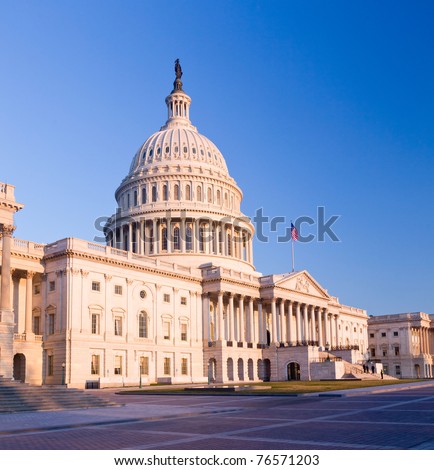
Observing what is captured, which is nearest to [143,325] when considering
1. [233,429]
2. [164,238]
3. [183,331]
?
[183,331]

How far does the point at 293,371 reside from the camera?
108m

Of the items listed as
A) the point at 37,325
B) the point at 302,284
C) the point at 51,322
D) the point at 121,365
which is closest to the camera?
the point at 51,322

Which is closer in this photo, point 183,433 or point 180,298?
point 183,433

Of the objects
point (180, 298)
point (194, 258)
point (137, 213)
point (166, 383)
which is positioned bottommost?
point (166, 383)

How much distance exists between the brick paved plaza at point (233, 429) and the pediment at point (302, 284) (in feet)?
254

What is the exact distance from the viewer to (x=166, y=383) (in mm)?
86188

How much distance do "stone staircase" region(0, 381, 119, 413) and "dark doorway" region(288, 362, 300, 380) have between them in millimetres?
68850

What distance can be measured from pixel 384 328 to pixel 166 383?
94.3m

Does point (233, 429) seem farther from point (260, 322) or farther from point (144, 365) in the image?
point (260, 322)

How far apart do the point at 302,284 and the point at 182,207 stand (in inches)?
1051

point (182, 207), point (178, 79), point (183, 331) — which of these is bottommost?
point (183, 331)
